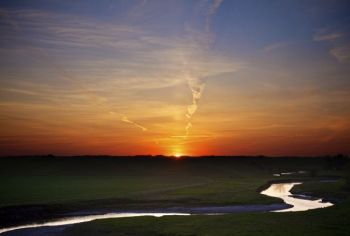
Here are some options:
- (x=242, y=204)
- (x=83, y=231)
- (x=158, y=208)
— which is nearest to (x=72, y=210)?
(x=158, y=208)

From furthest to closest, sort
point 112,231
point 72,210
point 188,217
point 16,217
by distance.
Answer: point 72,210
point 16,217
point 188,217
point 112,231

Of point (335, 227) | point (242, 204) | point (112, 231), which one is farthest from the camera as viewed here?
point (242, 204)

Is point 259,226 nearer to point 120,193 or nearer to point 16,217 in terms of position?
point 16,217

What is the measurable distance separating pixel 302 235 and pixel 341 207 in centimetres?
1907

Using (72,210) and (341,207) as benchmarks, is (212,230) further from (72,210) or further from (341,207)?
(72,210)

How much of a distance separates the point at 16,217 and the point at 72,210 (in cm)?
1021

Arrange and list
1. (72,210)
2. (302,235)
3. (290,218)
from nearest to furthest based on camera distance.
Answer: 1. (302,235)
2. (290,218)
3. (72,210)

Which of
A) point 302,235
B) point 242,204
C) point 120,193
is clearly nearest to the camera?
point 302,235

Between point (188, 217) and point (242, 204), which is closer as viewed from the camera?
point (188, 217)

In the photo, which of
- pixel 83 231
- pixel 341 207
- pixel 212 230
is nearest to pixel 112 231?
pixel 83 231

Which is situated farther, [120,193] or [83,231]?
[120,193]

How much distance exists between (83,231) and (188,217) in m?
14.3

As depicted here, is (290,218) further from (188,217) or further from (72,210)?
(72,210)

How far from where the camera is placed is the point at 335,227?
144ft
